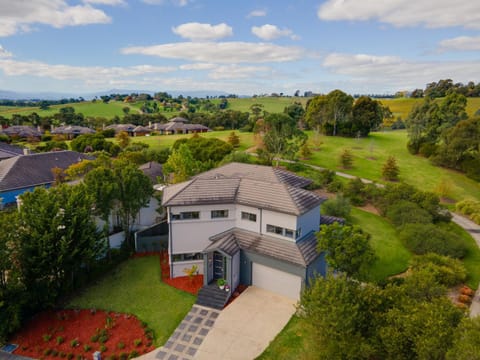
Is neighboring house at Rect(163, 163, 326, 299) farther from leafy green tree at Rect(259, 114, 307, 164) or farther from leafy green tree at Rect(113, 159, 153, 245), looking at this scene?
leafy green tree at Rect(259, 114, 307, 164)

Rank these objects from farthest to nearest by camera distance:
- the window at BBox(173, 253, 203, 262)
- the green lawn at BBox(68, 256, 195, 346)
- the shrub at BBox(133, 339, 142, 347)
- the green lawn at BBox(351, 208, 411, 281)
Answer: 1. the green lawn at BBox(351, 208, 411, 281)
2. the window at BBox(173, 253, 203, 262)
3. the green lawn at BBox(68, 256, 195, 346)
4. the shrub at BBox(133, 339, 142, 347)

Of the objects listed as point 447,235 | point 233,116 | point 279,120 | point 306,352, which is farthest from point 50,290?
point 233,116

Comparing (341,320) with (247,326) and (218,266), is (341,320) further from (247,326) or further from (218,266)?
(218,266)

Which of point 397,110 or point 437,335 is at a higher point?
point 397,110

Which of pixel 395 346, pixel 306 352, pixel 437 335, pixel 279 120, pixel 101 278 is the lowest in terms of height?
pixel 101 278

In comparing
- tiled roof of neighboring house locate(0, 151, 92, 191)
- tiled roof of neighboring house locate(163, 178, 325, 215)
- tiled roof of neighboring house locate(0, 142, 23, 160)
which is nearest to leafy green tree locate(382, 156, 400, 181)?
tiled roof of neighboring house locate(163, 178, 325, 215)

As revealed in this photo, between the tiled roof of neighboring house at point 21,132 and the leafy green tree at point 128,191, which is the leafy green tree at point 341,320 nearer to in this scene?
the leafy green tree at point 128,191

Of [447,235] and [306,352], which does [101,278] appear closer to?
[306,352]
